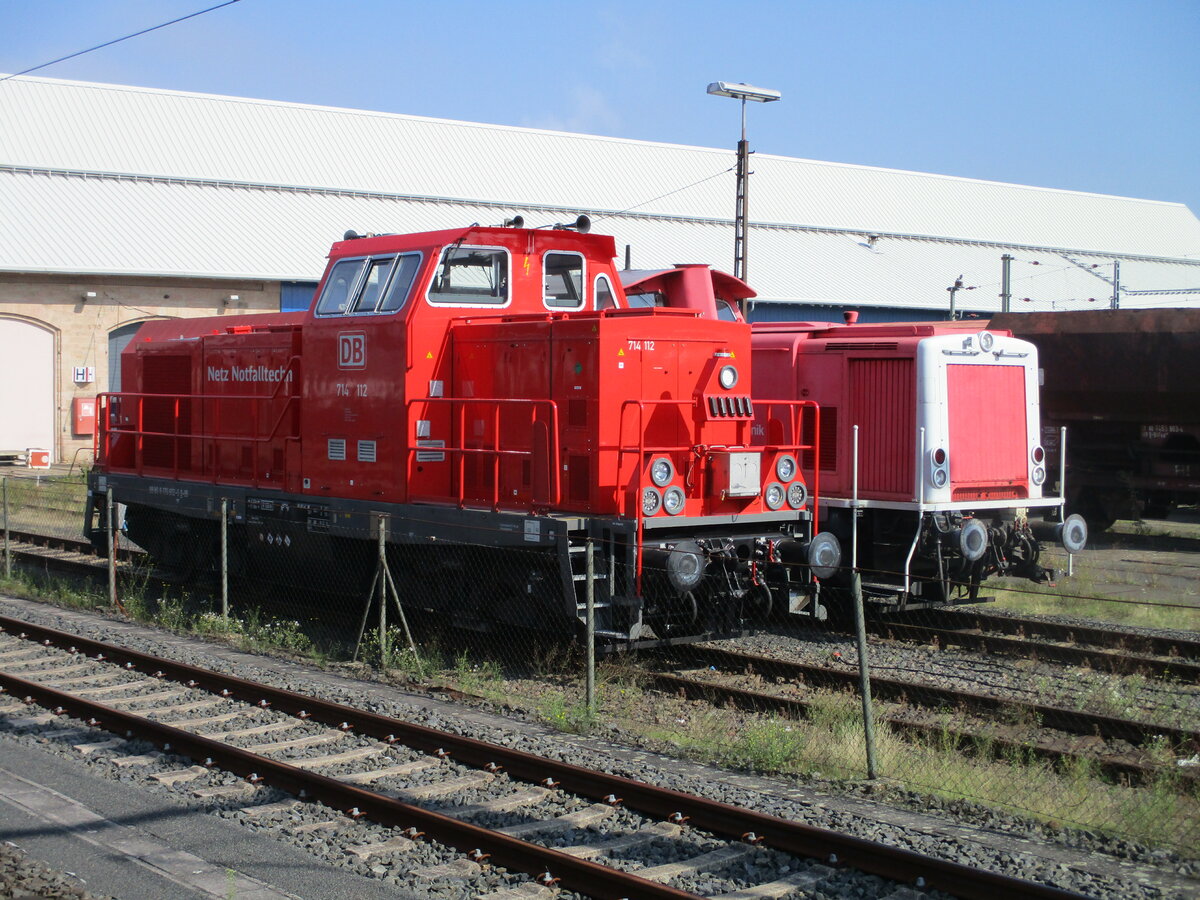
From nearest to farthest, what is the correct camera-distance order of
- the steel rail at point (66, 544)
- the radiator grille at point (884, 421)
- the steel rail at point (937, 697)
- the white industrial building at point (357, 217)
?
the steel rail at point (937, 697) < the radiator grille at point (884, 421) < the steel rail at point (66, 544) < the white industrial building at point (357, 217)

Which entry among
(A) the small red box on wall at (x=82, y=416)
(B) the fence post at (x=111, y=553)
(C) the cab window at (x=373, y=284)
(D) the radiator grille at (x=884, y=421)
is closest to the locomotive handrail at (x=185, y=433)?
(B) the fence post at (x=111, y=553)

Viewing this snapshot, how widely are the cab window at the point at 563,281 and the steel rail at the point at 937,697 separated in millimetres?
3457

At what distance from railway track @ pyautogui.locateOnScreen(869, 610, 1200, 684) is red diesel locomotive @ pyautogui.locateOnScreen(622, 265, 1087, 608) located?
13.5 inches

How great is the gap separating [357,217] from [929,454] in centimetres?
2819

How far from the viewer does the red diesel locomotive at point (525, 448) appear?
32.0 ft

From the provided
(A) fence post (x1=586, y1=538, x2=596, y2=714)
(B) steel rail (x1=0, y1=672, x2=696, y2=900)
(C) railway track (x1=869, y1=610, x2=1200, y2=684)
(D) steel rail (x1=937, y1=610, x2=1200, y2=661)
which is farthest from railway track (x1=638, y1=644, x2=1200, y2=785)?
(B) steel rail (x1=0, y1=672, x2=696, y2=900)

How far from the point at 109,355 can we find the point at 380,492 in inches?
971

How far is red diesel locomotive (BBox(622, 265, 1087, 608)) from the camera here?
1227cm

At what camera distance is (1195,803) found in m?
6.54

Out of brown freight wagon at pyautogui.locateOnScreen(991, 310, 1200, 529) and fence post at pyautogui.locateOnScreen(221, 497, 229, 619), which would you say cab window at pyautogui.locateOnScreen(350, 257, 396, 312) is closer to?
fence post at pyautogui.locateOnScreen(221, 497, 229, 619)

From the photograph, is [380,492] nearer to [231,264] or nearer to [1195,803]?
[1195,803]

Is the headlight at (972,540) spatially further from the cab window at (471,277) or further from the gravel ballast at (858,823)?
the gravel ballast at (858,823)

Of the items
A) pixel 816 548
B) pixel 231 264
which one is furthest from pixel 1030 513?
pixel 231 264

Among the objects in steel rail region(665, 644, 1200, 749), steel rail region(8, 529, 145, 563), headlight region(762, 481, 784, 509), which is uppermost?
headlight region(762, 481, 784, 509)
